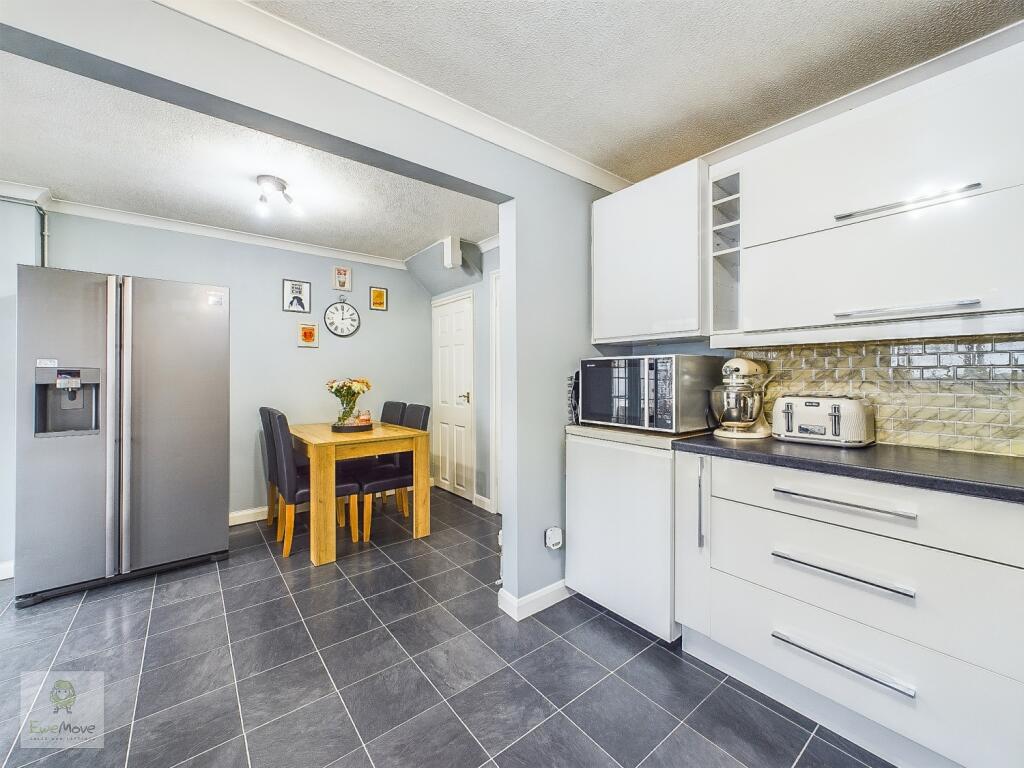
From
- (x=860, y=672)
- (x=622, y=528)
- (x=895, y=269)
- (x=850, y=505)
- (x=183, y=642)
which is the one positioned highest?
(x=895, y=269)

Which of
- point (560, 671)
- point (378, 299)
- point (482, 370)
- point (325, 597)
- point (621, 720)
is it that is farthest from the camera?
point (378, 299)

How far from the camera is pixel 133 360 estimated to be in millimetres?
2398

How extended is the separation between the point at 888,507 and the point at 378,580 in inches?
94.5

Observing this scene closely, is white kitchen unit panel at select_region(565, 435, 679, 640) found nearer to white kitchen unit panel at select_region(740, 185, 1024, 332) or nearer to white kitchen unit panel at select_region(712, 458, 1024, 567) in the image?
white kitchen unit panel at select_region(712, 458, 1024, 567)

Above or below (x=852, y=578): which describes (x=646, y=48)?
above

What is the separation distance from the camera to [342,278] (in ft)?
12.8

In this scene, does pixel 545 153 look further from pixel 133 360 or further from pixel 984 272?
pixel 133 360

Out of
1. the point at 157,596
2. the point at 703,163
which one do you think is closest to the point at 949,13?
the point at 703,163

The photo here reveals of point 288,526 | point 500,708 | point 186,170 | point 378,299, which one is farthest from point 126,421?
point 500,708

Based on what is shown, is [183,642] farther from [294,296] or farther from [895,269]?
[895,269]

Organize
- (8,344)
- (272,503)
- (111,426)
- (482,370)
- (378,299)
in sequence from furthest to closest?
(378,299), (482,370), (272,503), (8,344), (111,426)

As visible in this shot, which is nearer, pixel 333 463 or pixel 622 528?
pixel 622 528

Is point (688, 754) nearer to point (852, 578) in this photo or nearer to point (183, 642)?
point (852, 578)

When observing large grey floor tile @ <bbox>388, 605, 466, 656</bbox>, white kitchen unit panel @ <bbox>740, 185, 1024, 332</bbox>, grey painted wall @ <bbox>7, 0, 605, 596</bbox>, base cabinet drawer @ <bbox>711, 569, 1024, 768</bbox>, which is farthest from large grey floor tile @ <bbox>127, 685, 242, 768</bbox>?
white kitchen unit panel @ <bbox>740, 185, 1024, 332</bbox>
